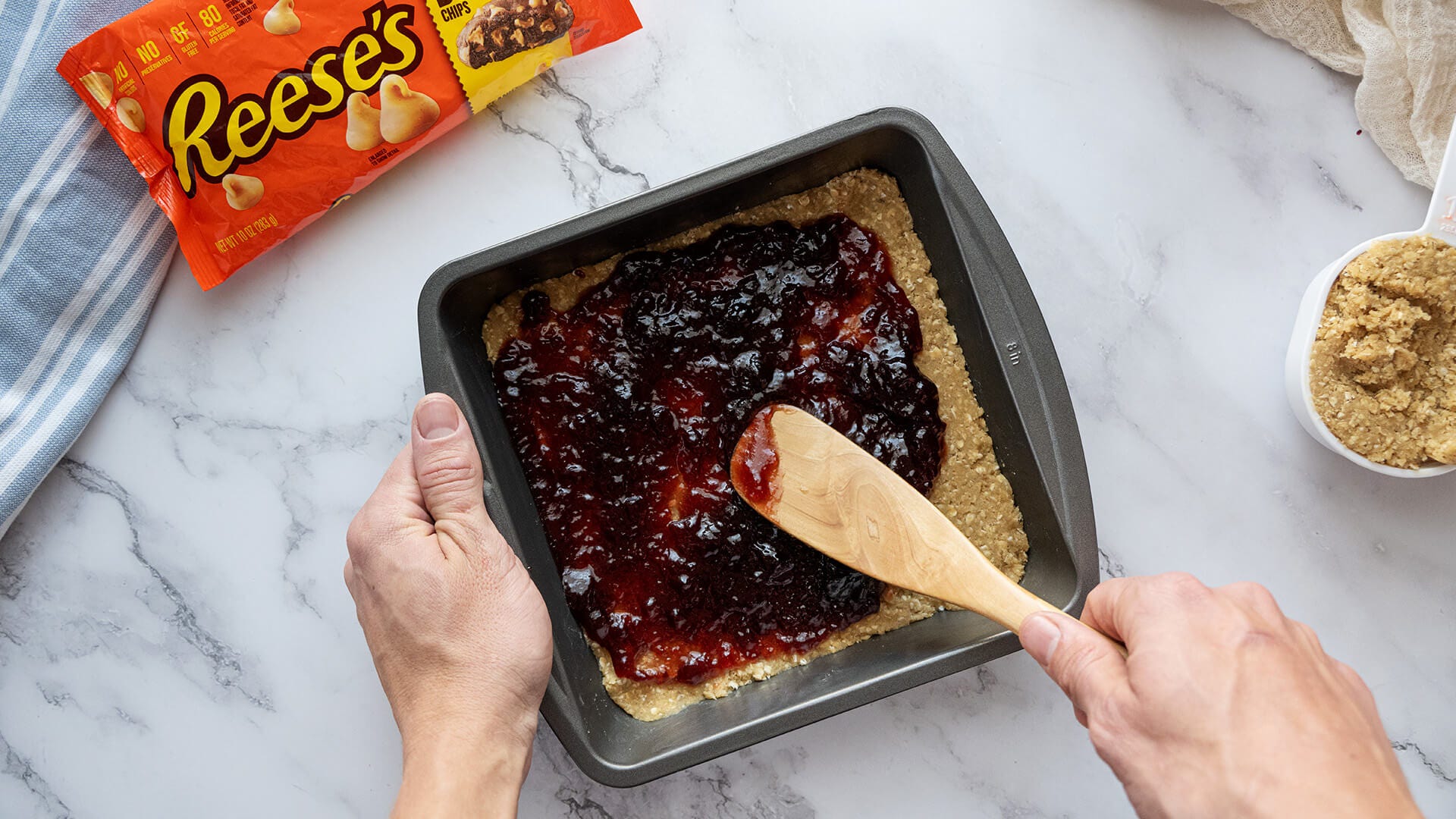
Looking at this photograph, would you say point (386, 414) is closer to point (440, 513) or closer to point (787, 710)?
point (440, 513)

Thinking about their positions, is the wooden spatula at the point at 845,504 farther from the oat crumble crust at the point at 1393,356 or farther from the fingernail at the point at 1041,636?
the oat crumble crust at the point at 1393,356

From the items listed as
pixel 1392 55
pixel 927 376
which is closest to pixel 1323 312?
pixel 1392 55

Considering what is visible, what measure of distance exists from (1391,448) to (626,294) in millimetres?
1207

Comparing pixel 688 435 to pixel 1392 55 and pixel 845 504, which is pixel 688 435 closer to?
pixel 845 504

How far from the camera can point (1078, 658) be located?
1.07 m

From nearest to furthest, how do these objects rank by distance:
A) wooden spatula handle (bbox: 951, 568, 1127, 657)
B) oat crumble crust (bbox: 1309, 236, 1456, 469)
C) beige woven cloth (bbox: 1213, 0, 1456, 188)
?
wooden spatula handle (bbox: 951, 568, 1127, 657)
oat crumble crust (bbox: 1309, 236, 1456, 469)
beige woven cloth (bbox: 1213, 0, 1456, 188)

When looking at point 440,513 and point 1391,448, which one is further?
point 1391,448

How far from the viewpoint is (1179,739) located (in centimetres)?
96

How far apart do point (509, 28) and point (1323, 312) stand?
4.40ft

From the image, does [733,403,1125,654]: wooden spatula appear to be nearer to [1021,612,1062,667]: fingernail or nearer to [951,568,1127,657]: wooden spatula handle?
[951,568,1127,657]: wooden spatula handle

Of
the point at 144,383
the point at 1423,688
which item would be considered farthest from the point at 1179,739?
the point at 144,383

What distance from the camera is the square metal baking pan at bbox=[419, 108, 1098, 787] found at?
1314 millimetres

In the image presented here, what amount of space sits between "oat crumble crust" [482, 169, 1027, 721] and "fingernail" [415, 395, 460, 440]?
0.20 meters

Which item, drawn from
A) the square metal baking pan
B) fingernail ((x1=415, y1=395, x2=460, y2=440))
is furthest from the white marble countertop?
fingernail ((x1=415, y1=395, x2=460, y2=440))
